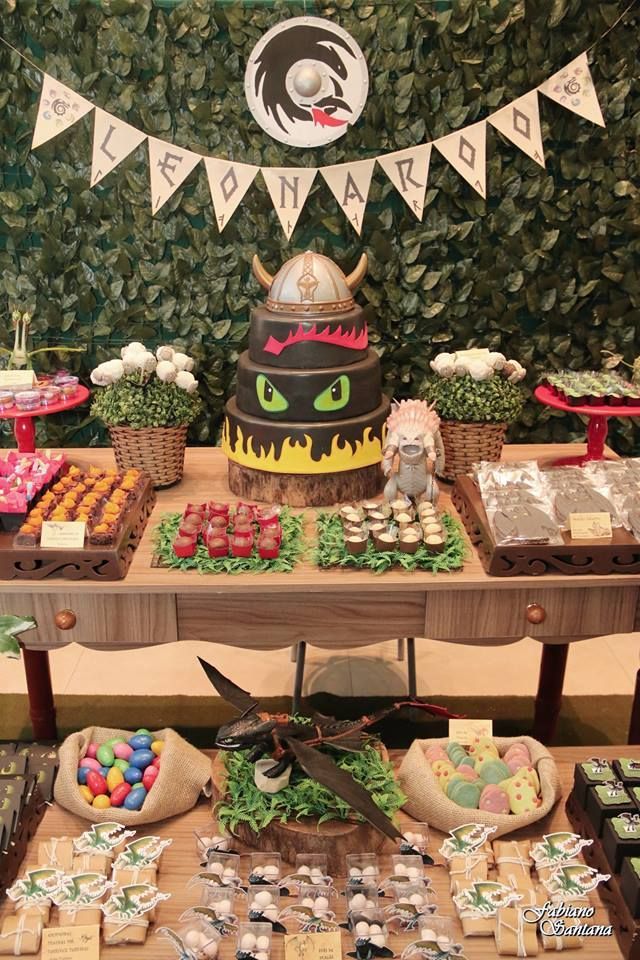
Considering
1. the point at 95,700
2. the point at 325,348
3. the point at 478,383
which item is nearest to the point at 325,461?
the point at 325,348

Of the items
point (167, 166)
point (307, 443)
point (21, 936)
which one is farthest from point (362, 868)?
point (167, 166)

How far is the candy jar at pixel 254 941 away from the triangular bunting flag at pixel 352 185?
1.95 meters

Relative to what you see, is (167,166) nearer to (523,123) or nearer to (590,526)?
(523,123)

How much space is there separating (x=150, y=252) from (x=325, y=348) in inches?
34.6

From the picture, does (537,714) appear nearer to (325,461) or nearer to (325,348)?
(325,461)

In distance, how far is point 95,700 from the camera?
2.96 metres

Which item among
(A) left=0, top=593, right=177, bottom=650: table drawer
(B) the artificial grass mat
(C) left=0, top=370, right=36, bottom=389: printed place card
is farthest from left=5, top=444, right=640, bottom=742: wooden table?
(B) the artificial grass mat

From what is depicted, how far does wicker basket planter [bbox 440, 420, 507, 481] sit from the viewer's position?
2320 mm

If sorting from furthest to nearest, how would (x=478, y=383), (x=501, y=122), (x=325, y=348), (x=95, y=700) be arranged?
(x=95, y=700) → (x=501, y=122) → (x=478, y=383) → (x=325, y=348)

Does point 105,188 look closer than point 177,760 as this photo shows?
No

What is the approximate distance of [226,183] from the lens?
2.55 meters

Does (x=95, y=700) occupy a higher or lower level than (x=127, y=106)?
lower

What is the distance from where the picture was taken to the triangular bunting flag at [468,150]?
8.23ft

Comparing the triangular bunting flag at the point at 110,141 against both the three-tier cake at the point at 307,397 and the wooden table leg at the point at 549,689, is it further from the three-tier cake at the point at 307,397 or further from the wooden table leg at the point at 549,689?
the wooden table leg at the point at 549,689
